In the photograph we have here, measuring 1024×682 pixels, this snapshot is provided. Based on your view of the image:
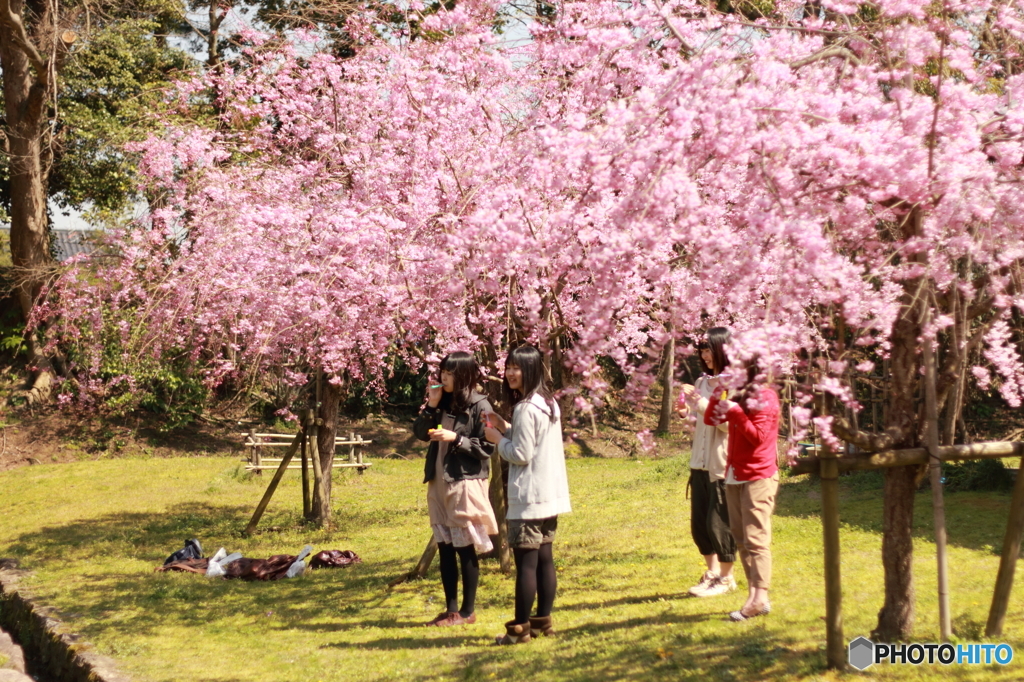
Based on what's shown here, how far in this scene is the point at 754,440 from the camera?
210 inches

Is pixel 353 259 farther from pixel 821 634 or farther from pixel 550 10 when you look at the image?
pixel 821 634

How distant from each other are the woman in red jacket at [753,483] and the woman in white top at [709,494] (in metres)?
0.41

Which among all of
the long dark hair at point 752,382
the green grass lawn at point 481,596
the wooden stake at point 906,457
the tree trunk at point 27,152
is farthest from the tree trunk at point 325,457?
the tree trunk at point 27,152

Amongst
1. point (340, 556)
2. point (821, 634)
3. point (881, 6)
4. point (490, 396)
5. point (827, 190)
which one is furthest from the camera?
point (340, 556)

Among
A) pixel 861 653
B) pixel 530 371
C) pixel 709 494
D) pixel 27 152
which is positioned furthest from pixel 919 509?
pixel 27 152

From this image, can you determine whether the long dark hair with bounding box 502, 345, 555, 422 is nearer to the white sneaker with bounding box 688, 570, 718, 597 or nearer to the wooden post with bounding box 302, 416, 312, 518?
the white sneaker with bounding box 688, 570, 718, 597

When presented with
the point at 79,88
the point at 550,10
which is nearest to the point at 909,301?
the point at 550,10

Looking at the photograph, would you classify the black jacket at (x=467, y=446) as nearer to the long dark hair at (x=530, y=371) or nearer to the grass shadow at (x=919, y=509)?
the long dark hair at (x=530, y=371)

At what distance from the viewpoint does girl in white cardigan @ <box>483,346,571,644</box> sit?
5359 millimetres

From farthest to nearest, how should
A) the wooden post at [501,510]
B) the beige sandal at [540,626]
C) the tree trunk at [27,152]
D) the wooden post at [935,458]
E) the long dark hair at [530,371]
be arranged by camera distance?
1. the tree trunk at [27,152]
2. the wooden post at [501,510]
3. the beige sandal at [540,626]
4. the long dark hair at [530,371]
5. the wooden post at [935,458]

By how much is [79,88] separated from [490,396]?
15.2 metres

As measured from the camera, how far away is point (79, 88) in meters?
19.1

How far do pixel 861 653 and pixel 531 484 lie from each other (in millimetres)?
1890

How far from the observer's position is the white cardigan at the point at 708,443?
6.00 m
